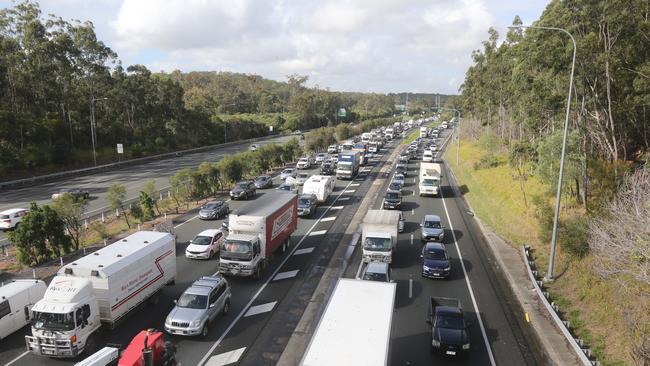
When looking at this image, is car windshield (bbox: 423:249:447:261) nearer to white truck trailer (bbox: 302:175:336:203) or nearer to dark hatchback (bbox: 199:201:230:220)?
white truck trailer (bbox: 302:175:336:203)

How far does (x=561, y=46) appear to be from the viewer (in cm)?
2750

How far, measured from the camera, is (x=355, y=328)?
41.6 feet

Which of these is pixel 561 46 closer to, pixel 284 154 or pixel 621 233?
pixel 621 233

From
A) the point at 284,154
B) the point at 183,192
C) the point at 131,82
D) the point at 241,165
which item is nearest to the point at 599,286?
the point at 183,192

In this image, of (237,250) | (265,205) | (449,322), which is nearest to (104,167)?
(265,205)

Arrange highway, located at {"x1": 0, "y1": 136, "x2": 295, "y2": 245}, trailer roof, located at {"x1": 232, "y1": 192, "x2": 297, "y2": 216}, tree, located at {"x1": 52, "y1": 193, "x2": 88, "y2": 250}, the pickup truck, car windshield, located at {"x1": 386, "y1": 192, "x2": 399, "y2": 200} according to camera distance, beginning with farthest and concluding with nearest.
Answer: highway, located at {"x1": 0, "y1": 136, "x2": 295, "y2": 245}
car windshield, located at {"x1": 386, "y1": 192, "x2": 399, "y2": 200}
tree, located at {"x1": 52, "y1": 193, "x2": 88, "y2": 250}
trailer roof, located at {"x1": 232, "y1": 192, "x2": 297, "y2": 216}
the pickup truck

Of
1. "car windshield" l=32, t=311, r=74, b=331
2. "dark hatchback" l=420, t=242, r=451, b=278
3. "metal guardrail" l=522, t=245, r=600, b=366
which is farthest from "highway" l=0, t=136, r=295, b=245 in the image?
A: "metal guardrail" l=522, t=245, r=600, b=366

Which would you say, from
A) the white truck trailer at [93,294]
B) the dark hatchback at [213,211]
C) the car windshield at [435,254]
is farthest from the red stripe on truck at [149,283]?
the dark hatchback at [213,211]

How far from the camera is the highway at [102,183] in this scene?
41531 millimetres

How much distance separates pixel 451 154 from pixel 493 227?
166 ft

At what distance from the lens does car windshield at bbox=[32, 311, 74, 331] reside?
596 inches

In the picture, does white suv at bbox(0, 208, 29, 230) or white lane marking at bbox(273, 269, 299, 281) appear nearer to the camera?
white lane marking at bbox(273, 269, 299, 281)

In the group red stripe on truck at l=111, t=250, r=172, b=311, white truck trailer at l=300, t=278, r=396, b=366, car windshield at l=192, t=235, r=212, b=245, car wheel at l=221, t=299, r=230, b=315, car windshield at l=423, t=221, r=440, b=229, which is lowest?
car wheel at l=221, t=299, r=230, b=315

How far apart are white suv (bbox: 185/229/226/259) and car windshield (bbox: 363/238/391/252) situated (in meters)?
8.39
